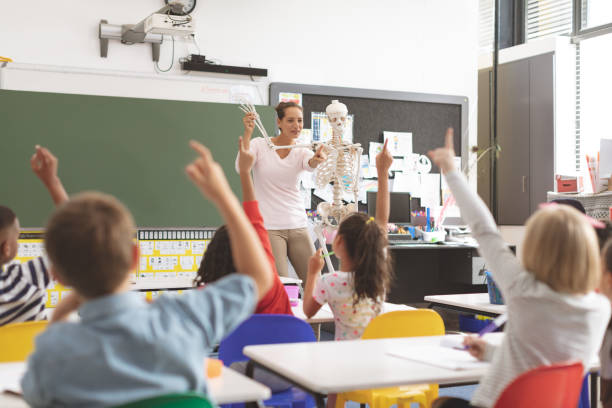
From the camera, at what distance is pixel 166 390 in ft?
3.92

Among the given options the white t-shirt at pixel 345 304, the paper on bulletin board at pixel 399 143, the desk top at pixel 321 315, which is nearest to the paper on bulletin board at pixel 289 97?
the paper on bulletin board at pixel 399 143

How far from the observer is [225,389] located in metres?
1.51

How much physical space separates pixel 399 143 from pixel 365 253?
419cm

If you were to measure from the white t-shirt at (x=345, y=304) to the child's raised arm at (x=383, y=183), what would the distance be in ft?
1.05

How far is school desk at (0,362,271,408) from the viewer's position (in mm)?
1458

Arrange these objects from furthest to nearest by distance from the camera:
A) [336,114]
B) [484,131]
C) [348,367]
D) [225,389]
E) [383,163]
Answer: [484,131]
[336,114]
[383,163]
[348,367]
[225,389]

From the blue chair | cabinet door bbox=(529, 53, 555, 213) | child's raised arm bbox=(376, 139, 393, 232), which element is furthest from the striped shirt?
cabinet door bbox=(529, 53, 555, 213)

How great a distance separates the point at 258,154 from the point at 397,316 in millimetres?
2143

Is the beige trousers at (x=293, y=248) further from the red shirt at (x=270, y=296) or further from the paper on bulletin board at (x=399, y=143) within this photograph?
the paper on bulletin board at (x=399, y=143)


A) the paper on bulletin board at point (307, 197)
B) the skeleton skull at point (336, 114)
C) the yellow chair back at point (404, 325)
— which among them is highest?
the skeleton skull at point (336, 114)

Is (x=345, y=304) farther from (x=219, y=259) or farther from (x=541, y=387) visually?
(x=541, y=387)

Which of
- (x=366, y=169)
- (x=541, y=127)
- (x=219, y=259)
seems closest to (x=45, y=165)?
(x=219, y=259)

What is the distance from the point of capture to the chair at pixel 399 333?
2.34 meters

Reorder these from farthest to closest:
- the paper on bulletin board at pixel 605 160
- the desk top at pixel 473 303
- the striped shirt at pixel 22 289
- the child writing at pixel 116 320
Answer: the paper on bulletin board at pixel 605 160, the desk top at pixel 473 303, the striped shirt at pixel 22 289, the child writing at pixel 116 320
